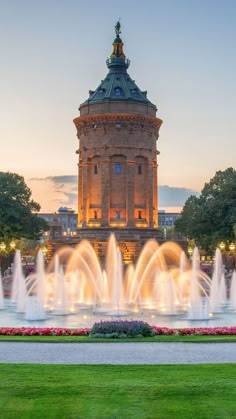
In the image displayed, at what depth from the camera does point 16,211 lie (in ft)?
204

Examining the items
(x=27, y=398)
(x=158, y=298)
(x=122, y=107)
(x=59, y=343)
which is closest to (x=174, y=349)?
(x=59, y=343)

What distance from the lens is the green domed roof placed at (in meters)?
66.0

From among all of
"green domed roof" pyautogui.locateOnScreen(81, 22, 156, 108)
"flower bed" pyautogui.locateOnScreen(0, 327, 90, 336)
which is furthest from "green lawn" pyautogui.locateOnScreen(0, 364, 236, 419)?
"green domed roof" pyautogui.locateOnScreen(81, 22, 156, 108)

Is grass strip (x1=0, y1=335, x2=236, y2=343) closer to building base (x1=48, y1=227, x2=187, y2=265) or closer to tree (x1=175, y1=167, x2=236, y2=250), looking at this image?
tree (x1=175, y1=167, x2=236, y2=250)

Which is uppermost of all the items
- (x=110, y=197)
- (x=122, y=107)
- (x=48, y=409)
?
(x=122, y=107)

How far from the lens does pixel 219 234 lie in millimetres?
57594

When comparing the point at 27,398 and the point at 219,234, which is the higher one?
the point at 219,234

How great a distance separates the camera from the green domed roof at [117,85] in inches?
2598

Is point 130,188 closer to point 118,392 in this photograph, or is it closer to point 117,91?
point 117,91

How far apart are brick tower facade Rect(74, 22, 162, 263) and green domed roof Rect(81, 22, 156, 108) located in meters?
0.03

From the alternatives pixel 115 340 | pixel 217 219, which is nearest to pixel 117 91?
pixel 217 219

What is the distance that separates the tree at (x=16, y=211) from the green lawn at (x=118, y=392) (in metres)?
50.6

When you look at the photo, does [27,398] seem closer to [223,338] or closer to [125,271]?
[223,338]

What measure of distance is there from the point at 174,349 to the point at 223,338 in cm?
219
